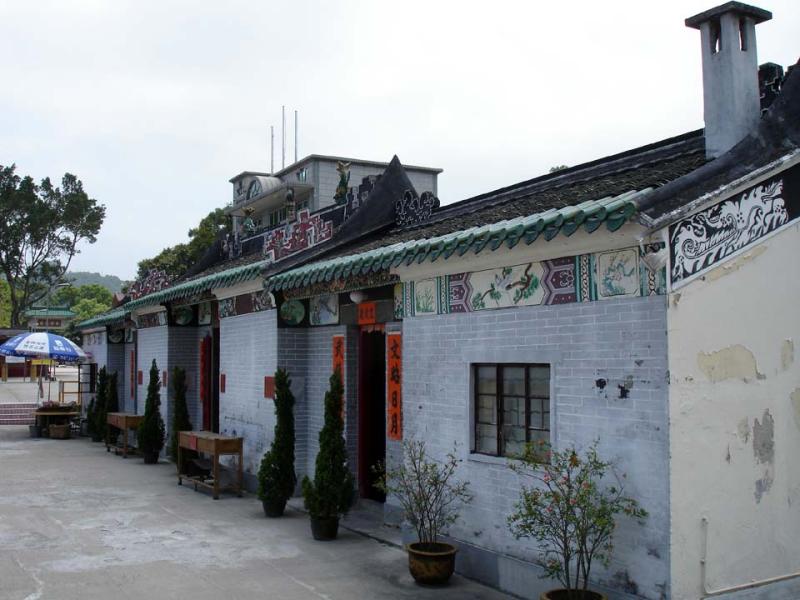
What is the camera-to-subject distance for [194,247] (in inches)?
1674

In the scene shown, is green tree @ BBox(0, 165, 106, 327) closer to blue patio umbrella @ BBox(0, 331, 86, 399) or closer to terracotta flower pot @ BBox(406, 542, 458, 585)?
blue patio umbrella @ BBox(0, 331, 86, 399)

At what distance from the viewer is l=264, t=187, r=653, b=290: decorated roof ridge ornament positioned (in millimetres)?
5629

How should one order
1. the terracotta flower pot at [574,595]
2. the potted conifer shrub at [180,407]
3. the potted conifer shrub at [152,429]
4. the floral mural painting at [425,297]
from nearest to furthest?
the terracotta flower pot at [574,595] < the floral mural painting at [425,297] < the potted conifer shrub at [180,407] < the potted conifer shrub at [152,429]

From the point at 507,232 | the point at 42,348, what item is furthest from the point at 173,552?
the point at 42,348

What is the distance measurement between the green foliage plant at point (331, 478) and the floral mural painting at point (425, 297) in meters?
1.65

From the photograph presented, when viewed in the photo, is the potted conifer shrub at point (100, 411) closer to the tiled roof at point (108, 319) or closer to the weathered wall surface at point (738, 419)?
the tiled roof at point (108, 319)

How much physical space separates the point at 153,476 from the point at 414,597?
862 centimetres

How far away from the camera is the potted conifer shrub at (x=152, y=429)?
1605 cm

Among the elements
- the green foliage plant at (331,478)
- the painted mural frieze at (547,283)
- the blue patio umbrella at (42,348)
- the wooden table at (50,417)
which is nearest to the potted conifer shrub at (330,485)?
the green foliage plant at (331,478)

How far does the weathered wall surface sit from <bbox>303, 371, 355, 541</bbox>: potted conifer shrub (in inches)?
178

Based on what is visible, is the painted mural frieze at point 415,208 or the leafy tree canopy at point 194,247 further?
the leafy tree canopy at point 194,247

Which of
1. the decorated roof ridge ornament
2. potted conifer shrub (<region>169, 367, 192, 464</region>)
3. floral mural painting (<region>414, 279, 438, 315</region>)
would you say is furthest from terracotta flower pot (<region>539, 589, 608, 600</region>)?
potted conifer shrub (<region>169, 367, 192, 464</region>)

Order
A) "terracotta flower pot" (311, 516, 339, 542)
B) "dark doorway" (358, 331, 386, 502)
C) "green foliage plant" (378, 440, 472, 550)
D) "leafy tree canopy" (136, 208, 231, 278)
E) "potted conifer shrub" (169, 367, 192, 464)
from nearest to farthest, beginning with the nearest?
"green foliage plant" (378, 440, 472, 550)
"terracotta flower pot" (311, 516, 339, 542)
"dark doorway" (358, 331, 386, 502)
"potted conifer shrub" (169, 367, 192, 464)
"leafy tree canopy" (136, 208, 231, 278)

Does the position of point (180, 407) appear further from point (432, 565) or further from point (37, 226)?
point (37, 226)
